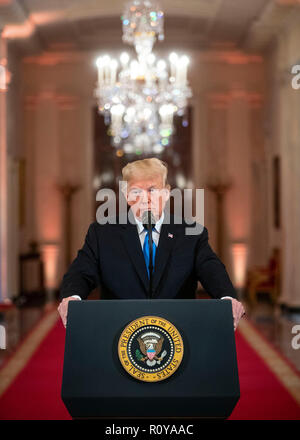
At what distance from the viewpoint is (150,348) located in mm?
2229

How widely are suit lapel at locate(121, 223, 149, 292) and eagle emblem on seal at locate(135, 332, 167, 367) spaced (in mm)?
552

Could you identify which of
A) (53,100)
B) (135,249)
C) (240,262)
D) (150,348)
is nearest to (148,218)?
(135,249)

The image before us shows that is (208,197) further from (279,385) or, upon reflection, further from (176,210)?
(279,385)

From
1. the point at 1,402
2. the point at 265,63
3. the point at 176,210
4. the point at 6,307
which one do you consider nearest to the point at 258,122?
the point at 265,63

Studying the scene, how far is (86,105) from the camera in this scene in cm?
1420

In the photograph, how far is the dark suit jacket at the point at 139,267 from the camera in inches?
110

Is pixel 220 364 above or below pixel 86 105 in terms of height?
below

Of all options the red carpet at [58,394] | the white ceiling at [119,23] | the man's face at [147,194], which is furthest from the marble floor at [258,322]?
the white ceiling at [119,23]

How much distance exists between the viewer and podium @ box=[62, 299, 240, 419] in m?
2.17

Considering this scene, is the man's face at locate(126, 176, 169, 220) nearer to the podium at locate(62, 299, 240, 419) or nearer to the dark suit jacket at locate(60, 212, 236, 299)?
the dark suit jacket at locate(60, 212, 236, 299)

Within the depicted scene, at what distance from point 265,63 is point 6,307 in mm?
8229

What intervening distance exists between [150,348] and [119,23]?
1107 centimetres

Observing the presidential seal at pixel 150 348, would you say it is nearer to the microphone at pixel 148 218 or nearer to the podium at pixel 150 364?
the podium at pixel 150 364

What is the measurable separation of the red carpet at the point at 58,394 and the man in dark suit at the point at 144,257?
2.25 m
